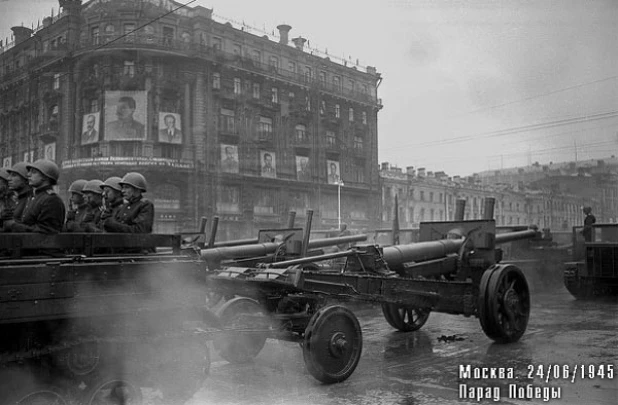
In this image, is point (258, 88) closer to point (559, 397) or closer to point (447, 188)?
point (447, 188)

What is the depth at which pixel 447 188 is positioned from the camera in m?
22.8

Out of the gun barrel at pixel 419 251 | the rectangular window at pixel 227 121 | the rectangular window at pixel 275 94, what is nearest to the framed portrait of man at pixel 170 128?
the rectangular window at pixel 227 121

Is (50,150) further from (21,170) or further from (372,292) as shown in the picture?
(372,292)

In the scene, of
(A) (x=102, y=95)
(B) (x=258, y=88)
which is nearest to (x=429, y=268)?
(B) (x=258, y=88)

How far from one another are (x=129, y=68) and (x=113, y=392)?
25657 mm

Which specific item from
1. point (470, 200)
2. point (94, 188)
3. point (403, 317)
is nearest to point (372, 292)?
point (403, 317)

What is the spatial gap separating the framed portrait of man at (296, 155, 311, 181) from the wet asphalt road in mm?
15659

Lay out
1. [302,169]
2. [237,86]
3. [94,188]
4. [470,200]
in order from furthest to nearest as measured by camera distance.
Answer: [237,86]
[302,169]
[470,200]
[94,188]

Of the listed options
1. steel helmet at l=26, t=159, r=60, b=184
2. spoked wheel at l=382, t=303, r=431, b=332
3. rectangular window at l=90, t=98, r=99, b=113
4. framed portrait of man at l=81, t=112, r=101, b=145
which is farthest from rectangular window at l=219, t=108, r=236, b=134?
steel helmet at l=26, t=159, r=60, b=184

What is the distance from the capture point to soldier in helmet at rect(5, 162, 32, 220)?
5121mm

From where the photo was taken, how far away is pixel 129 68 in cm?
2788

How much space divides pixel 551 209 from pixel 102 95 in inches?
811

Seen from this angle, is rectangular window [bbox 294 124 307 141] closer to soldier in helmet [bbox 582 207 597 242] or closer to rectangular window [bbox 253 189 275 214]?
rectangular window [bbox 253 189 275 214]

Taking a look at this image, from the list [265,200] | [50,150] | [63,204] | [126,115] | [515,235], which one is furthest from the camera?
[126,115]
